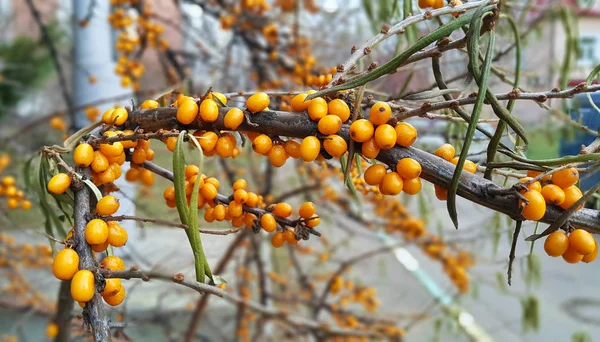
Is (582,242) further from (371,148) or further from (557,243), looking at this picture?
(371,148)

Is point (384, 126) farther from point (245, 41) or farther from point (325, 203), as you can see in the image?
point (325, 203)

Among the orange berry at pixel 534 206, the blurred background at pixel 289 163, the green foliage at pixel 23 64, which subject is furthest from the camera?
the green foliage at pixel 23 64

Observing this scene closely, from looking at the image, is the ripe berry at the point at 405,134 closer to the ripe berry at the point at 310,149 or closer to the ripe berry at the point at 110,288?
the ripe berry at the point at 310,149

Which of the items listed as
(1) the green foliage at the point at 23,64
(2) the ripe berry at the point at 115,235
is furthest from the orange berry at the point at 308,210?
(1) the green foliage at the point at 23,64

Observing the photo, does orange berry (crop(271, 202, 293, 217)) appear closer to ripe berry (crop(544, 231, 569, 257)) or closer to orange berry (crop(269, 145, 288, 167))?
orange berry (crop(269, 145, 288, 167))

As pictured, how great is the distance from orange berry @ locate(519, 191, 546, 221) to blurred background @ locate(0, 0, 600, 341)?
20 centimetres

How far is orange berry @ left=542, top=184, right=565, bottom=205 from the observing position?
0.24m

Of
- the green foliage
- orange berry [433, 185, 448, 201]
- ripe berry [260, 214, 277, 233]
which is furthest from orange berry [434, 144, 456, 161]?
the green foliage

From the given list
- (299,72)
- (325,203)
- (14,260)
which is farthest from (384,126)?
(14,260)

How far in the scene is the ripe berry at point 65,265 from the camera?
234mm

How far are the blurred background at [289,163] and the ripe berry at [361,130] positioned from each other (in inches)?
Answer: 5.3

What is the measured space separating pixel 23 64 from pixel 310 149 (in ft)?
9.05

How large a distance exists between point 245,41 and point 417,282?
1522 mm

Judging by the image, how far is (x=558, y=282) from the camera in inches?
74.8
